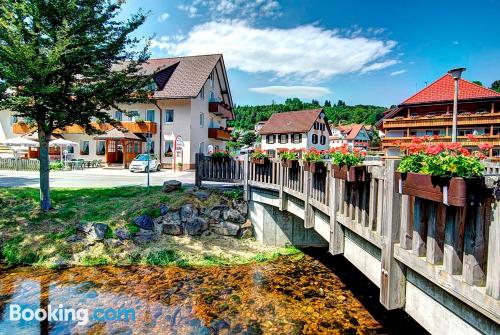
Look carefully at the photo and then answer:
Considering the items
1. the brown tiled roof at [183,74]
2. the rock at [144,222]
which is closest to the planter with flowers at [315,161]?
the rock at [144,222]

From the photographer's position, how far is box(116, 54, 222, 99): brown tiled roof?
1097 inches

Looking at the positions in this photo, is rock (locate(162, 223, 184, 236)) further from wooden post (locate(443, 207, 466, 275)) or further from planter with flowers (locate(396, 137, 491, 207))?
wooden post (locate(443, 207, 466, 275))

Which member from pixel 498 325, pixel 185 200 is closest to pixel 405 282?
pixel 498 325

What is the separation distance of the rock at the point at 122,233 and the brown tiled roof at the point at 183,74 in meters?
18.3

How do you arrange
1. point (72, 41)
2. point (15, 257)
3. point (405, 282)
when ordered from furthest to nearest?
point (72, 41)
point (15, 257)
point (405, 282)

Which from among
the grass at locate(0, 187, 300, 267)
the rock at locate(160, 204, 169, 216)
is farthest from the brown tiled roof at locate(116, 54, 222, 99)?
the rock at locate(160, 204, 169, 216)

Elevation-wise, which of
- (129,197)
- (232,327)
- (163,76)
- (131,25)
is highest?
(163,76)

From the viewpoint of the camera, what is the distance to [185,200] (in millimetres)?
12023

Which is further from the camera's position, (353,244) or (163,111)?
→ (163,111)

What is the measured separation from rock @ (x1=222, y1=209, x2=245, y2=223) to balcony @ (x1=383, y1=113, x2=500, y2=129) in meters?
23.5

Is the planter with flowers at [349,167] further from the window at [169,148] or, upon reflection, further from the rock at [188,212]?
the window at [169,148]

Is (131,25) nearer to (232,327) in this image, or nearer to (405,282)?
(232,327)

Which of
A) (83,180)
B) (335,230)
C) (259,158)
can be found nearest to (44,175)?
(83,180)

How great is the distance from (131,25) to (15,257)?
9219mm
